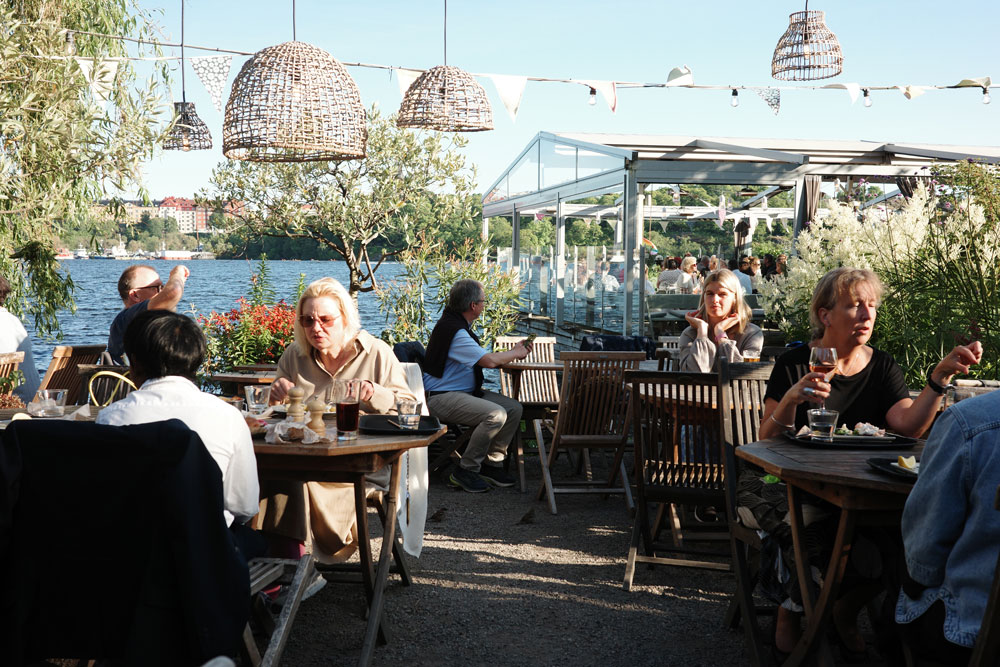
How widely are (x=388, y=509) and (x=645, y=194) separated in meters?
7.58

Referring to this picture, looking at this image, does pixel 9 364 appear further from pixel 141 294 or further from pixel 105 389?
pixel 105 389

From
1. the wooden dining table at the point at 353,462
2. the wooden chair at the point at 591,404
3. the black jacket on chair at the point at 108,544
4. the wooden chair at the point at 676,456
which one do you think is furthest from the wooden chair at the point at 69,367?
the black jacket on chair at the point at 108,544

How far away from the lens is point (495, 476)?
626 cm

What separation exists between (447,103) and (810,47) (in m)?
3.59

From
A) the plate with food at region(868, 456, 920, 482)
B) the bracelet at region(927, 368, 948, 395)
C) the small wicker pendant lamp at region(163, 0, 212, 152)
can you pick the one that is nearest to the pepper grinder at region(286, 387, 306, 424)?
the plate with food at region(868, 456, 920, 482)

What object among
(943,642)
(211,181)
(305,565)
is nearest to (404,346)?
(305,565)

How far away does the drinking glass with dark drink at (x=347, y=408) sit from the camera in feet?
10.5

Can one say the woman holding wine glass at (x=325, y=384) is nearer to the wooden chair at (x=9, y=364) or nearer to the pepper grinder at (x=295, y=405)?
the pepper grinder at (x=295, y=405)

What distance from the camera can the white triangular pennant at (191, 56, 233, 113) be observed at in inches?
278

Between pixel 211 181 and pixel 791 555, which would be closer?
pixel 791 555

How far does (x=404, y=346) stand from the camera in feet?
21.6

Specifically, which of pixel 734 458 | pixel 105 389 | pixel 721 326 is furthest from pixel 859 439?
pixel 105 389

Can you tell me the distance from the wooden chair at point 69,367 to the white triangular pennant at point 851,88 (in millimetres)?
7160

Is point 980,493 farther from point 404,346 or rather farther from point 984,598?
point 404,346
